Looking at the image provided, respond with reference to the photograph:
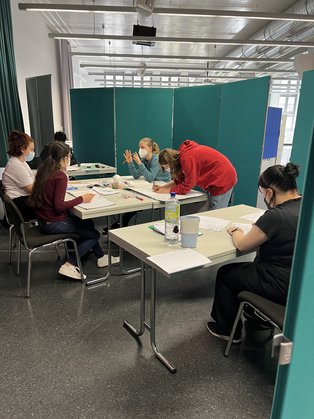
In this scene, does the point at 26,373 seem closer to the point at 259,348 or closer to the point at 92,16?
the point at 259,348

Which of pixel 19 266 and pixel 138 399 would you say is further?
pixel 19 266

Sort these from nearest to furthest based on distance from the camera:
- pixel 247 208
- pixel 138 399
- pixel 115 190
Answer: pixel 138 399
pixel 247 208
pixel 115 190

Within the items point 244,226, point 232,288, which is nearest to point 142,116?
point 244,226

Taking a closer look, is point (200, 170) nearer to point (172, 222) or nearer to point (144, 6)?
point (172, 222)

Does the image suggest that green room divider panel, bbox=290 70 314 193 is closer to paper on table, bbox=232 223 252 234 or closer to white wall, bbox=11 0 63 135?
paper on table, bbox=232 223 252 234

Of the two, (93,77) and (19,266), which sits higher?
(93,77)

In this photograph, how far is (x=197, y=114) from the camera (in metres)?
4.45

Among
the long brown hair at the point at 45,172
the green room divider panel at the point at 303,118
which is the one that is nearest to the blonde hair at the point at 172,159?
the long brown hair at the point at 45,172

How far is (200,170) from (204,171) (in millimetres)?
44

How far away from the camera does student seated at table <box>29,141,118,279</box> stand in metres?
2.44

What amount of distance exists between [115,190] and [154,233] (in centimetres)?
122

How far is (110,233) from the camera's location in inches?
77.8

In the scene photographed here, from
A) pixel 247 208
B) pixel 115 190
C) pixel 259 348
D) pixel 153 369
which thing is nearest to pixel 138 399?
pixel 153 369

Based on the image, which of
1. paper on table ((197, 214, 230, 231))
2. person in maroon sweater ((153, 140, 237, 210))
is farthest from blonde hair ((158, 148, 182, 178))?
paper on table ((197, 214, 230, 231))
